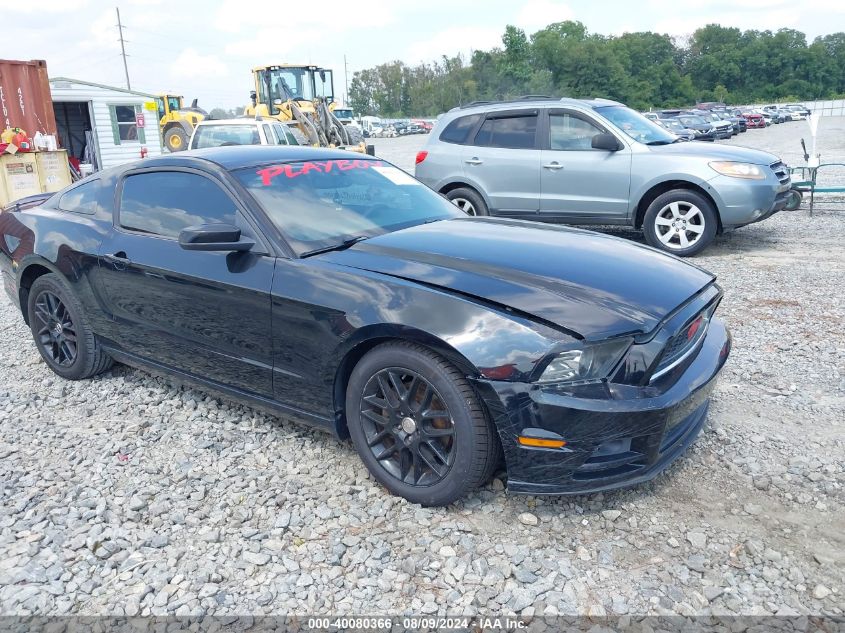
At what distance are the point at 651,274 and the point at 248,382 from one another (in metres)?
2.06

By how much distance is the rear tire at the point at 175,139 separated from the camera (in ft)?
72.7

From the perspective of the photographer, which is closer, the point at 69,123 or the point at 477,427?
the point at 477,427

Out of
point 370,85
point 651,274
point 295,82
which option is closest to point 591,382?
point 651,274

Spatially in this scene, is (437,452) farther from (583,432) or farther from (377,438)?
(583,432)

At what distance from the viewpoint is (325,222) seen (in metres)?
3.66

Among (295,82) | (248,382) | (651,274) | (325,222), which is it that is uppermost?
(295,82)

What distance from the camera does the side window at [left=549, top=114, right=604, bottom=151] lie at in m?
8.38

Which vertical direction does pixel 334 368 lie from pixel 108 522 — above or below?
above

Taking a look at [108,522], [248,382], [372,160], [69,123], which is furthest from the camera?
[69,123]

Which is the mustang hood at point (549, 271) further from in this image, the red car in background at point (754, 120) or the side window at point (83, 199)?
the red car in background at point (754, 120)

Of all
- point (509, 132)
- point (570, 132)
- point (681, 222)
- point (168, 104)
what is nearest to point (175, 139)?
point (168, 104)

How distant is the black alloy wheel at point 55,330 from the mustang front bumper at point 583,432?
3209 millimetres

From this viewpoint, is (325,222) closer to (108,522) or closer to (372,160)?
(372,160)

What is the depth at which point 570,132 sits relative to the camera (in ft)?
27.9
